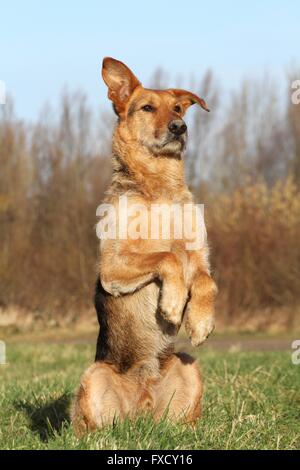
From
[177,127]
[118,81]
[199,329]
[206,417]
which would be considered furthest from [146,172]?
[206,417]

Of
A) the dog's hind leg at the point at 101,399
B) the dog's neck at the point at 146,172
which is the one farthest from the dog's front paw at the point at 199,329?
the dog's neck at the point at 146,172

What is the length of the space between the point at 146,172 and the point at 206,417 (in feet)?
6.69

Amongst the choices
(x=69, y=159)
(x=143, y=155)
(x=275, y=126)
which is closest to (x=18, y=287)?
(x=69, y=159)

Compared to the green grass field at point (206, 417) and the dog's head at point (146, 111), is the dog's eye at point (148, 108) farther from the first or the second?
the green grass field at point (206, 417)

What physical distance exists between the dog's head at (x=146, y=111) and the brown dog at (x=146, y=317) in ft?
0.84

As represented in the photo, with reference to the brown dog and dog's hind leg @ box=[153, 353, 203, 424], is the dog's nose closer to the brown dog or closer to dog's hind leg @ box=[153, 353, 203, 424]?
the brown dog

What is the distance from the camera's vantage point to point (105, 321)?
20.1 ft

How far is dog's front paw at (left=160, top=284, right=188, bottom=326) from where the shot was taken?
5816mm

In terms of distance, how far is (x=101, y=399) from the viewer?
5840 mm

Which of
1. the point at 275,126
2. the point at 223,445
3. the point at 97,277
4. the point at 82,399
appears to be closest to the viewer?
the point at 223,445

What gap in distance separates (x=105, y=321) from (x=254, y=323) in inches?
710

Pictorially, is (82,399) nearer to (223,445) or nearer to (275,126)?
(223,445)

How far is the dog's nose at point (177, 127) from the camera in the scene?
6490 millimetres

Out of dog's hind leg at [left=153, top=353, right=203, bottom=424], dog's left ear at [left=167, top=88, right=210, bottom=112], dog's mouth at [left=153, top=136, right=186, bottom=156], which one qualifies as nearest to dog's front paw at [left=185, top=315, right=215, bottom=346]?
dog's hind leg at [left=153, top=353, right=203, bottom=424]
